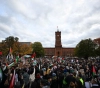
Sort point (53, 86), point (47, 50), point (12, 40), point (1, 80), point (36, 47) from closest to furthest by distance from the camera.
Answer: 1. point (1, 80)
2. point (53, 86)
3. point (12, 40)
4. point (36, 47)
5. point (47, 50)

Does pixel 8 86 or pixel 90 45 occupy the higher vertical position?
pixel 90 45

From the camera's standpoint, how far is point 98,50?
88500 mm

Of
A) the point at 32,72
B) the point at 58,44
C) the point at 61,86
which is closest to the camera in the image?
the point at 61,86

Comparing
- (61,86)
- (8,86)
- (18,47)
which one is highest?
(18,47)

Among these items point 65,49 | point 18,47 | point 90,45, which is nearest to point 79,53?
point 90,45

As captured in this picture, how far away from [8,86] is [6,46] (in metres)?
81.9

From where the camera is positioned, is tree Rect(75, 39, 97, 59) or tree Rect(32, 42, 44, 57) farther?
tree Rect(32, 42, 44, 57)

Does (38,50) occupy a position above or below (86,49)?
above

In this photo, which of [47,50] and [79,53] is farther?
[47,50]

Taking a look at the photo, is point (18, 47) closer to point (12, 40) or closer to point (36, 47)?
point (12, 40)

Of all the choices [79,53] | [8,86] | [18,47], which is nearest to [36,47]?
[18,47]

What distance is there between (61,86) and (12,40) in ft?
280

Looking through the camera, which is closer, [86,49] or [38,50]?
[86,49]

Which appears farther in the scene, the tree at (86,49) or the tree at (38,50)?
the tree at (38,50)
